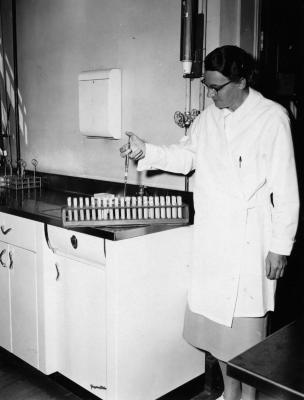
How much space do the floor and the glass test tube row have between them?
0.96 m

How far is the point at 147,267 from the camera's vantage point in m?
2.27

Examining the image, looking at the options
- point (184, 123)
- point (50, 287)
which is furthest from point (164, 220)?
point (50, 287)

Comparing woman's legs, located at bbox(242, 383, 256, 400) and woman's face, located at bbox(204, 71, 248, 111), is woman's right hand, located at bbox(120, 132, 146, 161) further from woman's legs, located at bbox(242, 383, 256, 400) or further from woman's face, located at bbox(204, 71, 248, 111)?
woman's legs, located at bbox(242, 383, 256, 400)

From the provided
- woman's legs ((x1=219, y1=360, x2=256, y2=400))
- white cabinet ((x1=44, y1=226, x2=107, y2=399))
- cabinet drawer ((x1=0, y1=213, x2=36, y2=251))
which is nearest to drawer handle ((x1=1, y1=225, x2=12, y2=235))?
cabinet drawer ((x1=0, y1=213, x2=36, y2=251))

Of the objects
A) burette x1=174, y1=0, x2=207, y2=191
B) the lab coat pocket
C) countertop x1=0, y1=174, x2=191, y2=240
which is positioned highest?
burette x1=174, y1=0, x2=207, y2=191

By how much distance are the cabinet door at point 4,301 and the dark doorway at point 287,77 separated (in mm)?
1570

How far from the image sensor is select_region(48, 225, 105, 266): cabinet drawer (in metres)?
2.21

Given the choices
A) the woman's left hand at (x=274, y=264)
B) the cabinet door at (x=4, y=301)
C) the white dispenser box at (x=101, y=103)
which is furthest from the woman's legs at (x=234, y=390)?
the white dispenser box at (x=101, y=103)

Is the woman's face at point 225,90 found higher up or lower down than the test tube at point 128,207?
higher up

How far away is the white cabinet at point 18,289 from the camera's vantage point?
2576mm

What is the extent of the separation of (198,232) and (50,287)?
864 millimetres

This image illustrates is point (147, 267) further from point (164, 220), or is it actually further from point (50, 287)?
point (50, 287)

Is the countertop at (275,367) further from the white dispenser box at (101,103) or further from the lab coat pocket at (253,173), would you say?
the white dispenser box at (101,103)

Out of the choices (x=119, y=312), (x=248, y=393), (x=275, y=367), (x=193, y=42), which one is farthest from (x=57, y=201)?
(x=275, y=367)
